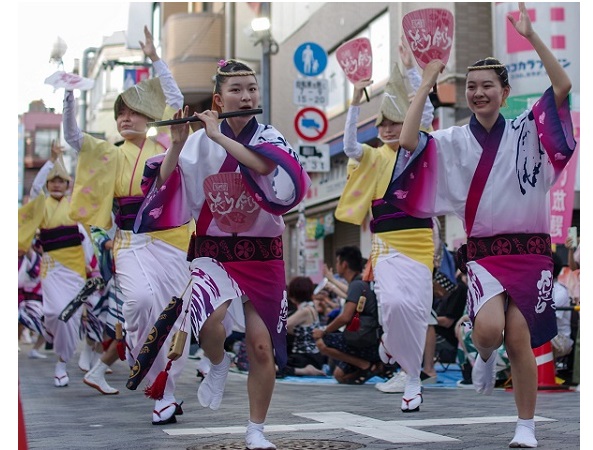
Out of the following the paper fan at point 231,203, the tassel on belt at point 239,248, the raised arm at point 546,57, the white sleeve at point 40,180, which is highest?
the raised arm at point 546,57

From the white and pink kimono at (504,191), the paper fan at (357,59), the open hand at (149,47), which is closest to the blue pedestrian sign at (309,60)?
the paper fan at (357,59)

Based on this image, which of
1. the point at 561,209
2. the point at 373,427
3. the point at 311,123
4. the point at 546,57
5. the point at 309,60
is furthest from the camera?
the point at 309,60

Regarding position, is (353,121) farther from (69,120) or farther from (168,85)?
(69,120)

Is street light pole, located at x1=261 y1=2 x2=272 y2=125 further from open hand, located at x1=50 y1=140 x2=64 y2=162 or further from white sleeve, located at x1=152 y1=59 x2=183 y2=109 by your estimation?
white sleeve, located at x1=152 y1=59 x2=183 y2=109

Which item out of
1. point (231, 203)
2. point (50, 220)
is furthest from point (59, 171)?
point (231, 203)

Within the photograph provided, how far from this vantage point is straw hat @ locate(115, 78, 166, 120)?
670 centimetres

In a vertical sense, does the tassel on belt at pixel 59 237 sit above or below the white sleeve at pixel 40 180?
below

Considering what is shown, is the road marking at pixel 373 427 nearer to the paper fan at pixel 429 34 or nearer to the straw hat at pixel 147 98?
the paper fan at pixel 429 34

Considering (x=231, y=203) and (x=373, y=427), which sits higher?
(x=231, y=203)

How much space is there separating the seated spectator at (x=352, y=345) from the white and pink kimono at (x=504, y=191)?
422 cm

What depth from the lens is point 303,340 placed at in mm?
10070

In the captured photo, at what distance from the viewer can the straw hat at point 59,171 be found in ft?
30.9

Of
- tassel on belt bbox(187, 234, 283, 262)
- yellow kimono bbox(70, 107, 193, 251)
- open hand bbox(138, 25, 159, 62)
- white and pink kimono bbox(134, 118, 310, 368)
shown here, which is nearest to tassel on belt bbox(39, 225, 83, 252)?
yellow kimono bbox(70, 107, 193, 251)

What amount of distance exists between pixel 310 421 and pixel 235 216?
172cm
